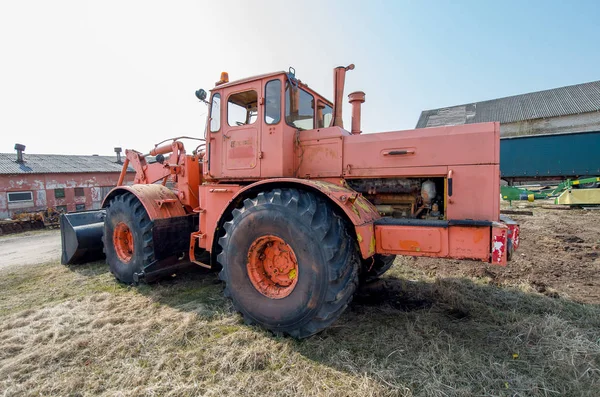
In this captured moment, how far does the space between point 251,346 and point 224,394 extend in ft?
2.04

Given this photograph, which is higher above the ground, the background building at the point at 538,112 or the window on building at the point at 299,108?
the background building at the point at 538,112

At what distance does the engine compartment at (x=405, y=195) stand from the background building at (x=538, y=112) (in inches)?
1244

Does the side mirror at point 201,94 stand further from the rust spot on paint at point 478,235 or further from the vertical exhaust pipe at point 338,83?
the rust spot on paint at point 478,235

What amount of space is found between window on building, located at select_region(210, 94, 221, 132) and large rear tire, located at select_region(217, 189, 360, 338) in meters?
1.54

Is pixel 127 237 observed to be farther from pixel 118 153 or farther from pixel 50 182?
pixel 118 153

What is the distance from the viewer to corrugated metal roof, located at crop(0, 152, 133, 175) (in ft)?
62.5

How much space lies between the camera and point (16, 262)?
7410 millimetres

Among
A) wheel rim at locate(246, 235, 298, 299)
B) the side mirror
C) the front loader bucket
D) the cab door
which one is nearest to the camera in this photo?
wheel rim at locate(246, 235, 298, 299)

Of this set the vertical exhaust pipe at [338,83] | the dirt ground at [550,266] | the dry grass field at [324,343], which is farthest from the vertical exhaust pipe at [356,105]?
the dirt ground at [550,266]

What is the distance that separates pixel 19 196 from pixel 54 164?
381cm

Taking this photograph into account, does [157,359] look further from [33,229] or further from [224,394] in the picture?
[33,229]

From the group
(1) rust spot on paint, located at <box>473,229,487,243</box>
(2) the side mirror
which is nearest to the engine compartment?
(1) rust spot on paint, located at <box>473,229,487,243</box>

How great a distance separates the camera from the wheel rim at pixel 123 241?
517 cm

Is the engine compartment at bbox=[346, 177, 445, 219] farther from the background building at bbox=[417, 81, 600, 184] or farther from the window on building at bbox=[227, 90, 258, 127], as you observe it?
the background building at bbox=[417, 81, 600, 184]
